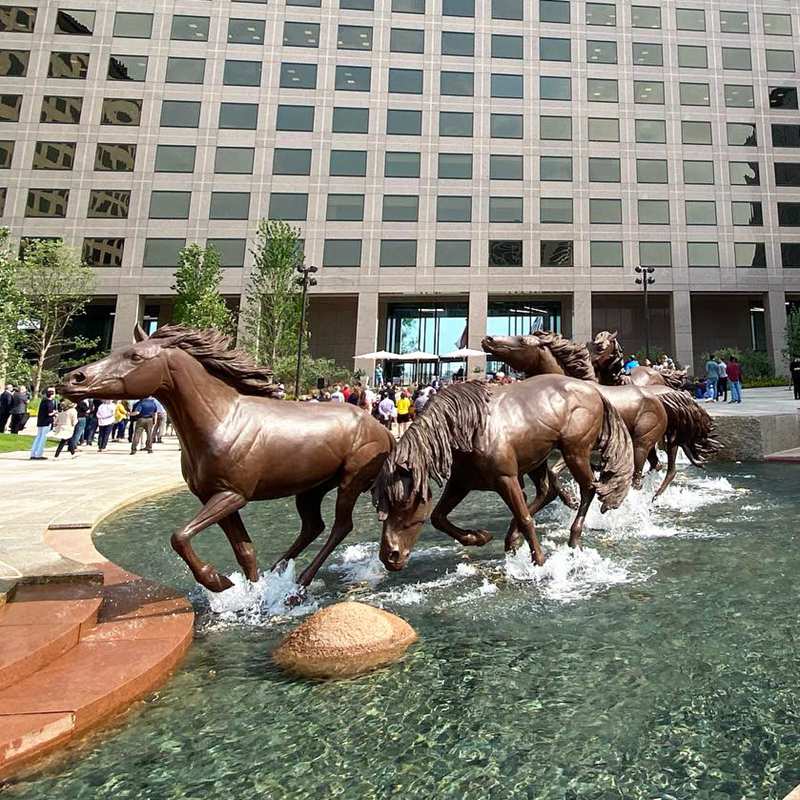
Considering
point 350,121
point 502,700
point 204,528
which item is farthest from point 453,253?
point 502,700

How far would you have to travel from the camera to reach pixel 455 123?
4641 centimetres

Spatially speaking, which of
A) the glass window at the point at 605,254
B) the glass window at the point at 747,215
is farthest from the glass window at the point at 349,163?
the glass window at the point at 747,215

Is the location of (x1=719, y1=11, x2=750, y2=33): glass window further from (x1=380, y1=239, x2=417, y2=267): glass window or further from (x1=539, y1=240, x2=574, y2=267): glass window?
(x1=380, y1=239, x2=417, y2=267): glass window

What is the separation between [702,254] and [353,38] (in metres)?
35.9

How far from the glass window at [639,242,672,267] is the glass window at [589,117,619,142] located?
10229 millimetres

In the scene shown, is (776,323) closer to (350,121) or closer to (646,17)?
(646,17)

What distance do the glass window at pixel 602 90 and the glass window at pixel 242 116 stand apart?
2489 cm

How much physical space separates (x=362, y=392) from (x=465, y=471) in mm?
22110

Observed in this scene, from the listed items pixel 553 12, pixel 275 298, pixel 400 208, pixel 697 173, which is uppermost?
pixel 553 12

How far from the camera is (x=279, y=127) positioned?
45375 mm

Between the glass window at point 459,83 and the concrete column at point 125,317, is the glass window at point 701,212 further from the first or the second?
the concrete column at point 125,317

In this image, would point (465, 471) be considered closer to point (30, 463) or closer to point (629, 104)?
point (30, 463)

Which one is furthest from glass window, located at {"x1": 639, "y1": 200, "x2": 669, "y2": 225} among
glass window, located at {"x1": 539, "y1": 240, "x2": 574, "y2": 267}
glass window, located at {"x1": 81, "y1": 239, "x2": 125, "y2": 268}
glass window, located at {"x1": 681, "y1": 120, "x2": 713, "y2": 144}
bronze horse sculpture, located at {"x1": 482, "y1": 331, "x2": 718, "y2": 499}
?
glass window, located at {"x1": 81, "y1": 239, "x2": 125, "y2": 268}

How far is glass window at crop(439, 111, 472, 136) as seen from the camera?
46.1 meters
